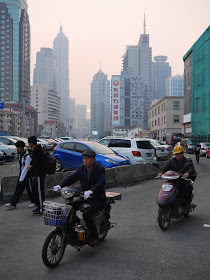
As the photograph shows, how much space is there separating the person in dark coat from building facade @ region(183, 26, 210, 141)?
47618 millimetres

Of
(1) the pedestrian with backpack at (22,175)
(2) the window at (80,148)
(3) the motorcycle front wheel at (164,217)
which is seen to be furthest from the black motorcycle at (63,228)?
(2) the window at (80,148)

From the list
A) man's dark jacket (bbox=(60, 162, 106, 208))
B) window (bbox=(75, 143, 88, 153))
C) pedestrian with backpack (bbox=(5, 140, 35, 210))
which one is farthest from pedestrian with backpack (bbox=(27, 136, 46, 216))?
window (bbox=(75, 143, 88, 153))

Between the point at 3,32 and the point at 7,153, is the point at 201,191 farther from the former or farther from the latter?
the point at 3,32

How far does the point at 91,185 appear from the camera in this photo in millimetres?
4832

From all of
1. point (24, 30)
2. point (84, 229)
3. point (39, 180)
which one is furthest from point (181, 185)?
point (24, 30)

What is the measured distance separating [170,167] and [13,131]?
429ft

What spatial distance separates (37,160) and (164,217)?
3297 mm

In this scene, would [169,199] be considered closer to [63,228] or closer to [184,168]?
[184,168]

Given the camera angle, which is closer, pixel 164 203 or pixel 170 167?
pixel 164 203

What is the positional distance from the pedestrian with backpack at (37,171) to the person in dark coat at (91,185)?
8.96ft

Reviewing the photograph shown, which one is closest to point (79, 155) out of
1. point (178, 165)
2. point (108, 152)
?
point (108, 152)

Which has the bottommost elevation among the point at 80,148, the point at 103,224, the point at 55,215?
the point at 103,224

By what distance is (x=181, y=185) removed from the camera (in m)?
6.48

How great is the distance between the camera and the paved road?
402 cm
